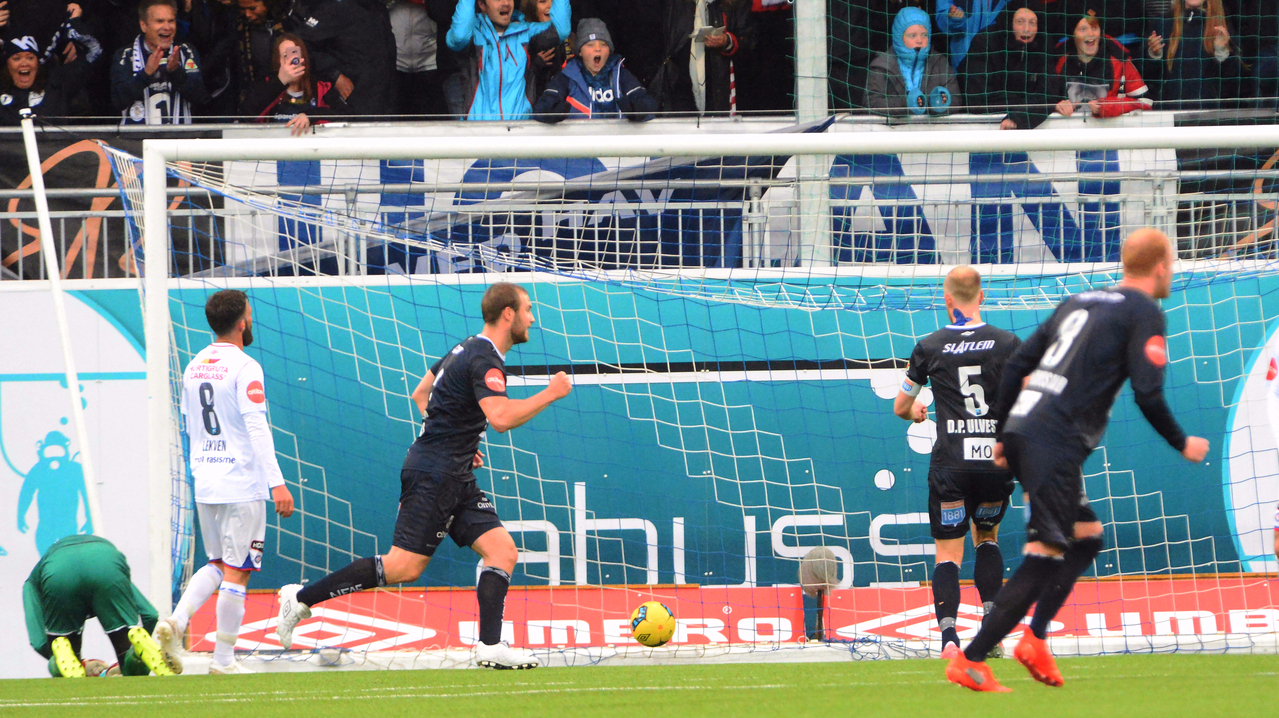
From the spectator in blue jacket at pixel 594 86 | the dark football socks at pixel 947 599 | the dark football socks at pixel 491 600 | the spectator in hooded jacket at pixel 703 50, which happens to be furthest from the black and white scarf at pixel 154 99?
the dark football socks at pixel 947 599

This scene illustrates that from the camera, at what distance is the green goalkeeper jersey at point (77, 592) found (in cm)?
561

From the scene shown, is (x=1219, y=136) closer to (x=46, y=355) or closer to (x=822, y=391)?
(x=822, y=391)

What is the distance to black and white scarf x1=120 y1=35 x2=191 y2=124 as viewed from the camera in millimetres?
9422

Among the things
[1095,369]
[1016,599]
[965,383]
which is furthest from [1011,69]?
[1016,599]

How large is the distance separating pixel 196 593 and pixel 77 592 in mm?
523

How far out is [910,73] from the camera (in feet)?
31.8

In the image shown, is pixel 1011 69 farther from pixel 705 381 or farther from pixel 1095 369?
pixel 1095 369

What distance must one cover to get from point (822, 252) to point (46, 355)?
5413 millimetres

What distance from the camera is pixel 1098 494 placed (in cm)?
803

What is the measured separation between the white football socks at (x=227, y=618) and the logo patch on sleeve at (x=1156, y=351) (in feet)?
13.9

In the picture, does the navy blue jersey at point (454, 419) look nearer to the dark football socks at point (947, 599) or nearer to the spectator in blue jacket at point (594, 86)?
the dark football socks at point (947, 599)

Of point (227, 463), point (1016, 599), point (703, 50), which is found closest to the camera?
point (1016, 599)

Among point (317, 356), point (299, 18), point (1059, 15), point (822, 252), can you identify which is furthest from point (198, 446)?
point (1059, 15)

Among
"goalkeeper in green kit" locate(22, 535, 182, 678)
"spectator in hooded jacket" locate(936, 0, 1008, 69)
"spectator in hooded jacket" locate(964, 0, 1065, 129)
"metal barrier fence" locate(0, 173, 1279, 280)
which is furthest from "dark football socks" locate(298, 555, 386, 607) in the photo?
"spectator in hooded jacket" locate(936, 0, 1008, 69)
